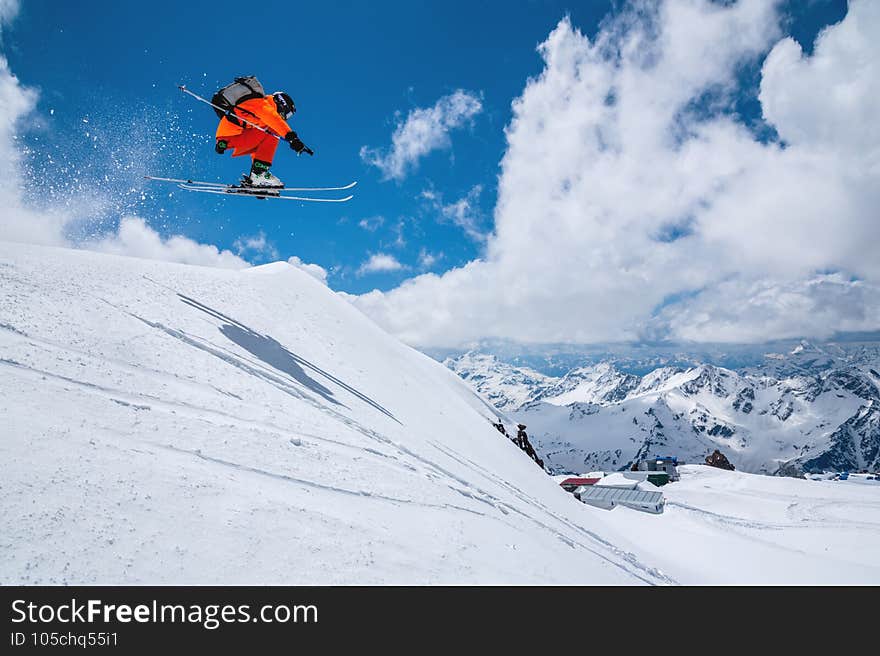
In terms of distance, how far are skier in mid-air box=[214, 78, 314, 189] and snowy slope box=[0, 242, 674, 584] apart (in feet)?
15.1

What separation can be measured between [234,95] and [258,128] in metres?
0.93

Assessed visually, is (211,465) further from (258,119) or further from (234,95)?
(234,95)

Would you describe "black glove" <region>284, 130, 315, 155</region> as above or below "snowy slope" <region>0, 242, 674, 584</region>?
above

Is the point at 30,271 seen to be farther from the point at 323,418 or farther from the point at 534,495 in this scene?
the point at 534,495

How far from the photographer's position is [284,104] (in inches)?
440

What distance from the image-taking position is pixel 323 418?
884 cm

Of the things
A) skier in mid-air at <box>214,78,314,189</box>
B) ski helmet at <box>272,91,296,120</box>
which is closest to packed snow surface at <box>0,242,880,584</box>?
skier in mid-air at <box>214,78,314,189</box>

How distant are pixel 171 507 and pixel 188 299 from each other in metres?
9.25

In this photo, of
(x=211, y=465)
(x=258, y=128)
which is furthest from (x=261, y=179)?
(x=211, y=465)

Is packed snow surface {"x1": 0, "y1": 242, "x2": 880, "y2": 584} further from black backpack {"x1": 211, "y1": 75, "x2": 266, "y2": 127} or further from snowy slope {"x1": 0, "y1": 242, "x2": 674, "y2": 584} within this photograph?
black backpack {"x1": 211, "y1": 75, "x2": 266, "y2": 127}

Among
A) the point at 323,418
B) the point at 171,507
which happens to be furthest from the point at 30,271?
the point at 171,507

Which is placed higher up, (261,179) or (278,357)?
(261,179)

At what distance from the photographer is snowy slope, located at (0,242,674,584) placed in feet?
13.0

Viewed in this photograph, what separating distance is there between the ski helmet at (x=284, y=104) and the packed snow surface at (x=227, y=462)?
601cm
